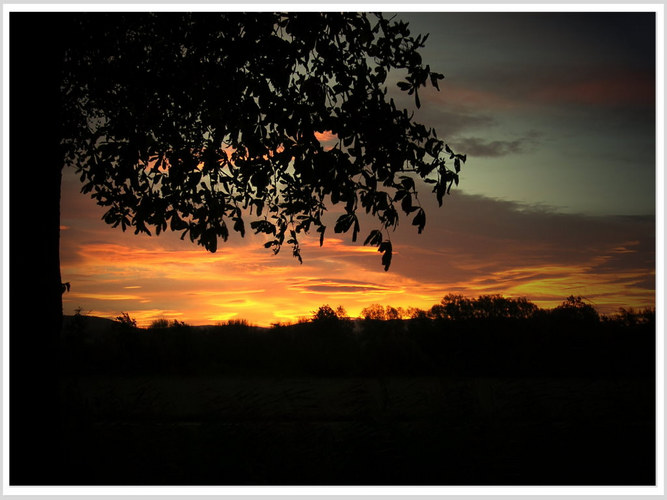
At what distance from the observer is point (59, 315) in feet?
16.1

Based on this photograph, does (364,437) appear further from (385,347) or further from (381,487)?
(385,347)

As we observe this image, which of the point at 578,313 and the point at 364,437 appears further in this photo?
the point at 578,313

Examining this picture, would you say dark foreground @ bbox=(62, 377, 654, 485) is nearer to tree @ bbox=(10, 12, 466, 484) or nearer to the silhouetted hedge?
tree @ bbox=(10, 12, 466, 484)

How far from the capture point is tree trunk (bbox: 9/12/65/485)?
4.57 meters

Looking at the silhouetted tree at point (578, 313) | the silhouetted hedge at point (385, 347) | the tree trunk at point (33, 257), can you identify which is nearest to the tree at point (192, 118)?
the tree trunk at point (33, 257)

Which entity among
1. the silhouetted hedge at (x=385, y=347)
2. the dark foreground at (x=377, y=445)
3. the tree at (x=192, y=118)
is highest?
the tree at (x=192, y=118)

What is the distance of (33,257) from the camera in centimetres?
464

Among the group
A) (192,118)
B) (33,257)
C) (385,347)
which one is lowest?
(385,347)

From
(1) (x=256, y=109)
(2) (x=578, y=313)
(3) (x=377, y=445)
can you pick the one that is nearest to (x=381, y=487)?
(3) (x=377, y=445)

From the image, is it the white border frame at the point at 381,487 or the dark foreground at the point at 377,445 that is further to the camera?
the dark foreground at the point at 377,445

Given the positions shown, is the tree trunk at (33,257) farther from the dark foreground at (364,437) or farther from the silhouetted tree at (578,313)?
the silhouetted tree at (578,313)

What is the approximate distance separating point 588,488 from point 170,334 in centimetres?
890

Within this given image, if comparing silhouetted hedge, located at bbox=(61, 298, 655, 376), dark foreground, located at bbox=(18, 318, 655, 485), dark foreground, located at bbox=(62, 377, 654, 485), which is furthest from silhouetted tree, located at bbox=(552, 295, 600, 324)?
dark foreground, located at bbox=(62, 377, 654, 485)

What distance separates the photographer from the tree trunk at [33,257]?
4.57 metres
